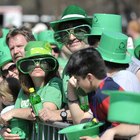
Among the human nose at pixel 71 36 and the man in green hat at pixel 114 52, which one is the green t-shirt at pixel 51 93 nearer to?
the human nose at pixel 71 36

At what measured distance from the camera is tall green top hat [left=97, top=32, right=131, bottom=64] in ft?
21.8

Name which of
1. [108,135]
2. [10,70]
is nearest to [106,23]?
[10,70]

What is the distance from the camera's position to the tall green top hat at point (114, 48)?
21.8 feet

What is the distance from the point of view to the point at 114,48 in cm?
669

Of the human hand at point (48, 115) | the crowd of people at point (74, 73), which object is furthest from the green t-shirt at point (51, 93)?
the human hand at point (48, 115)

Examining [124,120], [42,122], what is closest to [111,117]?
[124,120]

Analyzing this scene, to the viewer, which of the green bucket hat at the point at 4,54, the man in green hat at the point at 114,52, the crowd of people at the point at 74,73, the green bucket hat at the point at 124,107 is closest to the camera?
the green bucket hat at the point at 124,107

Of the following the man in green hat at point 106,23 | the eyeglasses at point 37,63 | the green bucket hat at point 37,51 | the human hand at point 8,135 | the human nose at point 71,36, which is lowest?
the human hand at point 8,135

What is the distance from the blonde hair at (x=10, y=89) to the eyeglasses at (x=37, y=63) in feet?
2.26

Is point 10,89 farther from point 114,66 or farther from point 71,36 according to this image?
point 114,66

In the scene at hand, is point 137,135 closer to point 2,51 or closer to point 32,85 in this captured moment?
point 32,85

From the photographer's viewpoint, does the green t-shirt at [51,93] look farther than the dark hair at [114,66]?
Yes

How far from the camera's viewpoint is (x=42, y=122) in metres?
6.76

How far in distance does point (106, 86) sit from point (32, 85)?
4.76ft
